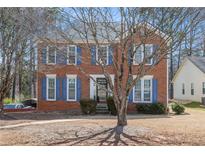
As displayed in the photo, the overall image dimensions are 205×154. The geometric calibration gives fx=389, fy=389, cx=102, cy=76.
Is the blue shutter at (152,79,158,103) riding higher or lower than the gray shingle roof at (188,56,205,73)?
lower

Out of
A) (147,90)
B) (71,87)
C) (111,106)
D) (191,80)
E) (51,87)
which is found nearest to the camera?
(111,106)

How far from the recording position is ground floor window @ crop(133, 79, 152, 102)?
2459 cm

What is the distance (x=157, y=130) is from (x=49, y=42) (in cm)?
538

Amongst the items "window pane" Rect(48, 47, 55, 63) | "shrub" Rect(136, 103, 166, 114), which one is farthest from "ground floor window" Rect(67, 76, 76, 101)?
"shrub" Rect(136, 103, 166, 114)

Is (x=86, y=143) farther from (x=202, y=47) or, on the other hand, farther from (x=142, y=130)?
(x=202, y=47)

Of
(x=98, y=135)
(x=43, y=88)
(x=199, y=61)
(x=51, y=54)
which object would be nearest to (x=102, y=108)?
(x=43, y=88)

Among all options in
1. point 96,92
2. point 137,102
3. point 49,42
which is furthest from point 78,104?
point 49,42

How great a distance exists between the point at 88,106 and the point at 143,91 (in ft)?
12.4

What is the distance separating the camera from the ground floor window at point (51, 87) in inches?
1001

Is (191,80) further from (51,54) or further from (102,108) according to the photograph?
(51,54)

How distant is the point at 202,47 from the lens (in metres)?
14.6

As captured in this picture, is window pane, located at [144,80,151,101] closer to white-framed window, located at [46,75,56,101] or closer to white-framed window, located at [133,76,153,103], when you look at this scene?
white-framed window, located at [133,76,153,103]

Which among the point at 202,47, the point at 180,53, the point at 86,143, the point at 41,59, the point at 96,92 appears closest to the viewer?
the point at 86,143

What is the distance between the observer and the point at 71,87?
2531cm
